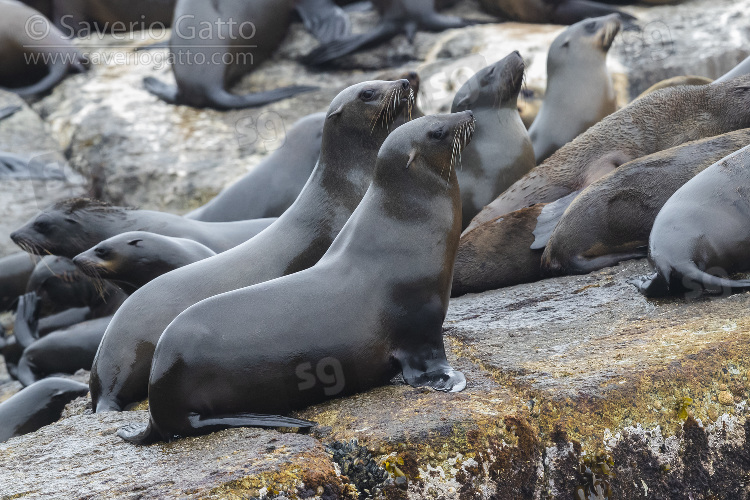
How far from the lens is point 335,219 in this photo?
4.25 m

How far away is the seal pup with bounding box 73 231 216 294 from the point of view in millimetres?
4812

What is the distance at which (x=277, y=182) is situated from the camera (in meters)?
7.02

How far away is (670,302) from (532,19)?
7.26 metres

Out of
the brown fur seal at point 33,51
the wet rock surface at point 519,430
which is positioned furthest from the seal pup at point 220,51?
the wet rock surface at point 519,430

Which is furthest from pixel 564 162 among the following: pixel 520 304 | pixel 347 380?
pixel 347 380

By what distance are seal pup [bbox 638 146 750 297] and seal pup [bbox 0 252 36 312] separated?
18.7 feet

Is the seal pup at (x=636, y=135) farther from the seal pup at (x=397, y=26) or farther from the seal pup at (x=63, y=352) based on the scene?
the seal pup at (x=397, y=26)

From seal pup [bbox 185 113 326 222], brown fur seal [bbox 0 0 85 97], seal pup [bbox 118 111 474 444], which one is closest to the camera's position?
seal pup [bbox 118 111 474 444]

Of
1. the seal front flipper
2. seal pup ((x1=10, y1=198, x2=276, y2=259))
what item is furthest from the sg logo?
the seal front flipper

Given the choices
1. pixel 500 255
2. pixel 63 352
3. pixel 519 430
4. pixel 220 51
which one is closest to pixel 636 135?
pixel 500 255

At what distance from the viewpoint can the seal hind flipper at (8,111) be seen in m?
10.7

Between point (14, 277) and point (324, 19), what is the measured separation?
16.3 feet

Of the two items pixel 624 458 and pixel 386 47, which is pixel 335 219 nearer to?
pixel 624 458

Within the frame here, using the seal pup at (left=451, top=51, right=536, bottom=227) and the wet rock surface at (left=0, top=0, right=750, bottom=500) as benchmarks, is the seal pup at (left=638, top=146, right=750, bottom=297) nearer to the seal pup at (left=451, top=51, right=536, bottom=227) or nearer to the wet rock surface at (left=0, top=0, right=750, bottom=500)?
the wet rock surface at (left=0, top=0, right=750, bottom=500)
